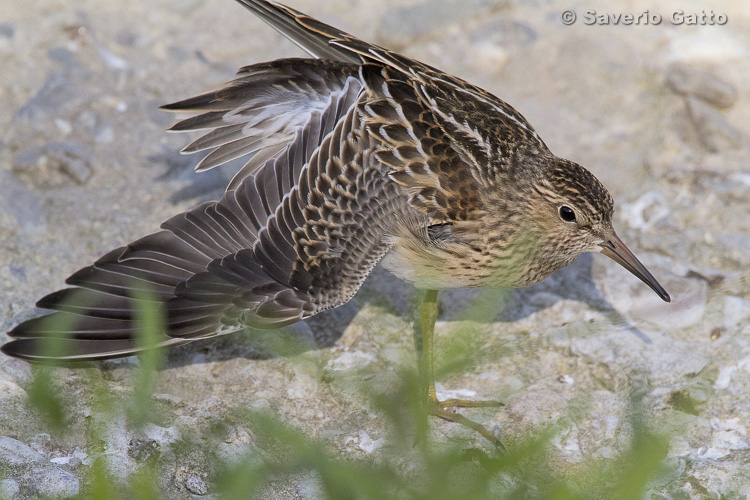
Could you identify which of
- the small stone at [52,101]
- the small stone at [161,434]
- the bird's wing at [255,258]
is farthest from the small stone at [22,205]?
the small stone at [161,434]

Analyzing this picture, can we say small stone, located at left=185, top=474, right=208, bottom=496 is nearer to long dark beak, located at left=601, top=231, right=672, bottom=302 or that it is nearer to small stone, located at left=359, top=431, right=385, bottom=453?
small stone, located at left=359, top=431, right=385, bottom=453

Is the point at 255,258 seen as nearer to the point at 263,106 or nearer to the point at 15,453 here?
the point at 263,106

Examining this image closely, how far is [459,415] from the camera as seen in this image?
16.4ft

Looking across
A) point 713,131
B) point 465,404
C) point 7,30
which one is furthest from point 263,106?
point 713,131

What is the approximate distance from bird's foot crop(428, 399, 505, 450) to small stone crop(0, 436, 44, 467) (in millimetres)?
2178

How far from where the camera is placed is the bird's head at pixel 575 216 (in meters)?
4.90

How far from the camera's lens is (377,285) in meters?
5.97

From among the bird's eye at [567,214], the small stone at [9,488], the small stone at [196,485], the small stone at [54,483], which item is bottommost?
the small stone at [9,488]

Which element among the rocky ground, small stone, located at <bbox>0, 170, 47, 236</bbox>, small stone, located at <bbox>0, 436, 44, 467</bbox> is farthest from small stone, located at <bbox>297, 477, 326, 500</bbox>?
small stone, located at <bbox>0, 170, 47, 236</bbox>

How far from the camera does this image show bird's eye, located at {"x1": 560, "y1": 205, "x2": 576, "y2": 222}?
4.95 metres

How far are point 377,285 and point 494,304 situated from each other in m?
3.55

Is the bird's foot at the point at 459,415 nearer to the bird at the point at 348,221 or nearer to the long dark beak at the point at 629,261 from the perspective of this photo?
the bird at the point at 348,221

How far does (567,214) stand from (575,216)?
5 cm
